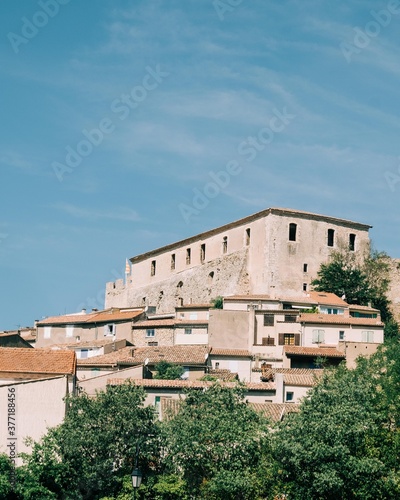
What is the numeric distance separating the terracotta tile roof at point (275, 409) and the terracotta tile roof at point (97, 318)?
29710 millimetres

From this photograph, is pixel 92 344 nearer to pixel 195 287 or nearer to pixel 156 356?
pixel 156 356

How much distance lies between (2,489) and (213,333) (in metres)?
31.9

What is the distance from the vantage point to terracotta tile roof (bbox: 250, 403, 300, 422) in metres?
43.5

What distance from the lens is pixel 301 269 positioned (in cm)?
7738

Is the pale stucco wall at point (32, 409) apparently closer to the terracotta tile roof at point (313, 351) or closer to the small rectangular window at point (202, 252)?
the terracotta tile roof at point (313, 351)

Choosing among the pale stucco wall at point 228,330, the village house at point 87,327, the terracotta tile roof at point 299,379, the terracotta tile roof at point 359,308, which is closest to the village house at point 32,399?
the terracotta tile roof at point 299,379

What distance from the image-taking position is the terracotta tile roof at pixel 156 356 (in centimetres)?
5916

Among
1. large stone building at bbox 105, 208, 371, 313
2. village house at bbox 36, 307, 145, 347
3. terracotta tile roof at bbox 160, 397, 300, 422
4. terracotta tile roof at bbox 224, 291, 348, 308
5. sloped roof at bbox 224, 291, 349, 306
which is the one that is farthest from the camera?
large stone building at bbox 105, 208, 371, 313

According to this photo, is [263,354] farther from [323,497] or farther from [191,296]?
[323,497]

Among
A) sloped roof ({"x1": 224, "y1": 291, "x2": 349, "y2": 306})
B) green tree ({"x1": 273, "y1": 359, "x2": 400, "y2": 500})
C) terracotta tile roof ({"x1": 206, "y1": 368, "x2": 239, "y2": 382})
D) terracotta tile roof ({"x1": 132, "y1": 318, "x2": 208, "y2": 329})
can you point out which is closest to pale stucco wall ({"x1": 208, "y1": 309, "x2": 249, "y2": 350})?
terracotta tile roof ({"x1": 132, "y1": 318, "x2": 208, "y2": 329})

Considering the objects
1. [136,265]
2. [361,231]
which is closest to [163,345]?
[361,231]

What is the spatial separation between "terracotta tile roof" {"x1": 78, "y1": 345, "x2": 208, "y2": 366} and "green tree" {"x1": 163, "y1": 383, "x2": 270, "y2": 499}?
840 inches

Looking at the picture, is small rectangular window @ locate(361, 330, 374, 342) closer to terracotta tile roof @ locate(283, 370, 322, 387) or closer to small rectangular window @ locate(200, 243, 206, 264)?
terracotta tile roof @ locate(283, 370, 322, 387)

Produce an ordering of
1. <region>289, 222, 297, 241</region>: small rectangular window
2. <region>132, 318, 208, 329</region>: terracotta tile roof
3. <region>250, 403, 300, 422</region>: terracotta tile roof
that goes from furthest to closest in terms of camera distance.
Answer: <region>289, 222, 297, 241</region>: small rectangular window
<region>132, 318, 208, 329</region>: terracotta tile roof
<region>250, 403, 300, 422</region>: terracotta tile roof
